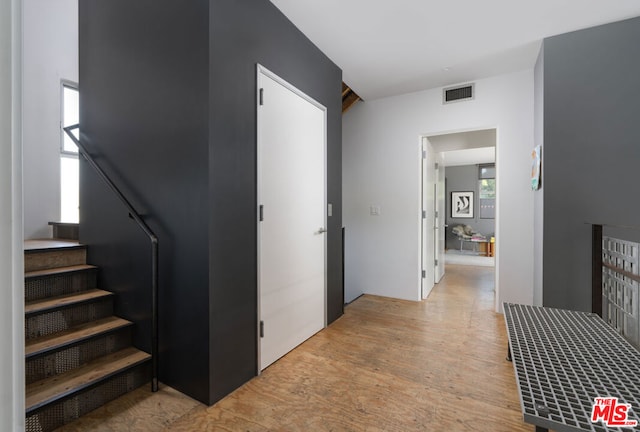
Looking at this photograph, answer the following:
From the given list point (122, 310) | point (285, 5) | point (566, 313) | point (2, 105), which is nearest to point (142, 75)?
point (285, 5)

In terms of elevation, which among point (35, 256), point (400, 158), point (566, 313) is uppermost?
point (400, 158)

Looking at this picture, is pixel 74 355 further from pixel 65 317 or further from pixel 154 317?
pixel 154 317

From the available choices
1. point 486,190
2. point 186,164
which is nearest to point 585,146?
point 186,164

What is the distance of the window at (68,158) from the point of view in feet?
12.4

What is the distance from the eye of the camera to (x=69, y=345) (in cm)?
194

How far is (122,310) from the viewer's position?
93.7 inches

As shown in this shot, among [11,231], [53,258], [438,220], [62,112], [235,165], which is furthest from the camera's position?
[438,220]

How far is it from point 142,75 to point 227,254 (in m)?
1.41

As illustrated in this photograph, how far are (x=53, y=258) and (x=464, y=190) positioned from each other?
9494 mm

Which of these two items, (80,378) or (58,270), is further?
(58,270)

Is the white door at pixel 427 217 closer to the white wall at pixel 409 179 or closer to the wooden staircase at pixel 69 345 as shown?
the white wall at pixel 409 179

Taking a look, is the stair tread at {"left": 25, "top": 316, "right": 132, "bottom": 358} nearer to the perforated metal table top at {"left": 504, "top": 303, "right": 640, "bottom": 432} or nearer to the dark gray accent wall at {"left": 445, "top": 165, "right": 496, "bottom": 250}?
the perforated metal table top at {"left": 504, "top": 303, "right": 640, "bottom": 432}

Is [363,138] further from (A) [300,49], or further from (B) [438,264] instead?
(B) [438,264]
